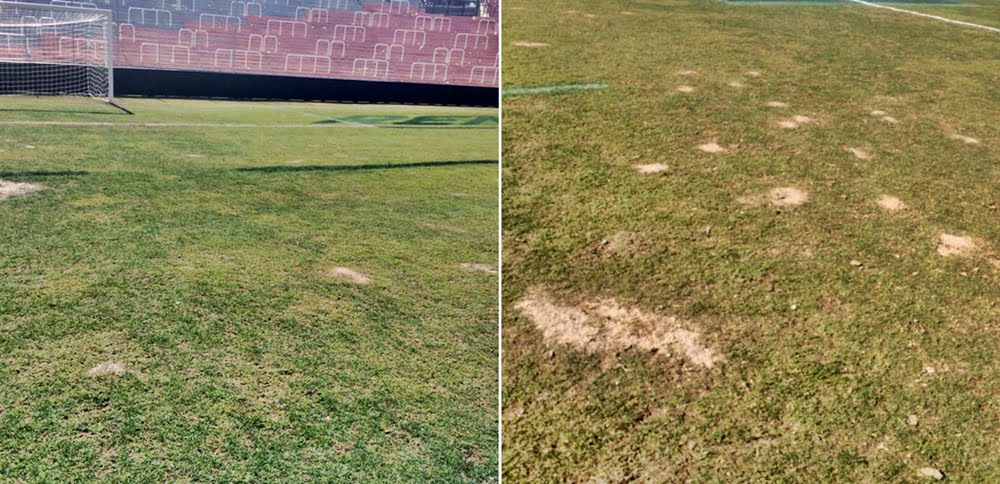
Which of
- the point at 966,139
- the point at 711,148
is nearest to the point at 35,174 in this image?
the point at 711,148

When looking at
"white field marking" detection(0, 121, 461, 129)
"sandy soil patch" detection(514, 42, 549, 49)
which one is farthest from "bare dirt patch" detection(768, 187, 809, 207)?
"white field marking" detection(0, 121, 461, 129)

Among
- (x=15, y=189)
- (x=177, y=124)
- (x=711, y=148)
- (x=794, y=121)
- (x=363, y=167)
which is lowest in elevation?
(x=177, y=124)

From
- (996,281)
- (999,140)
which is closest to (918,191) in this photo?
(996,281)

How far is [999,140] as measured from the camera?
5492 millimetres

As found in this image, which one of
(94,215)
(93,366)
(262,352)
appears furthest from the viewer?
(94,215)

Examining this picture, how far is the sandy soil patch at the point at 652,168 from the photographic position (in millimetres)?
4762

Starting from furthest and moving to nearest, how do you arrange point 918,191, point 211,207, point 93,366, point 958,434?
point 211,207 < point 918,191 < point 93,366 < point 958,434

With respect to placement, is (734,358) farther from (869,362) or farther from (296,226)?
(296,226)

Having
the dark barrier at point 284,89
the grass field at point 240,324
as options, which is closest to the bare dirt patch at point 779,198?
the grass field at point 240,324

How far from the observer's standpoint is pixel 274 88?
18734 mm

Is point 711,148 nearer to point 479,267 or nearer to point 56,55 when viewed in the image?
point 479,267

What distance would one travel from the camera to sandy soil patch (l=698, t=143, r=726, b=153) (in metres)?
5.12

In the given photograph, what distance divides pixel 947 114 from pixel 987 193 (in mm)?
1856

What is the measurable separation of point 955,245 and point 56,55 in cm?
2018
